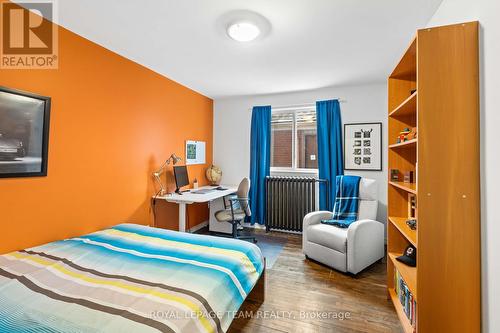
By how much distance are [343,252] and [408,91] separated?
5.71 feet

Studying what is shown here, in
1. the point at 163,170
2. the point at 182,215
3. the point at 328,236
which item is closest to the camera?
the point at 328,236

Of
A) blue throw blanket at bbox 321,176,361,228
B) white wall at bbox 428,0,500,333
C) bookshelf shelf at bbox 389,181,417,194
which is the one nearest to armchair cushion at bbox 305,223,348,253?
blue throw blanket at bbox 321,176,361,228

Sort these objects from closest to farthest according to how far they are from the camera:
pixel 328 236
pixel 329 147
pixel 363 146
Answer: pixel 328 236 → pixel 363 146 → pixel 329 147

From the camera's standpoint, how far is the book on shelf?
1.66 metres

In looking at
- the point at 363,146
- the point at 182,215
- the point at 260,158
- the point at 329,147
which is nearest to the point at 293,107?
the point at 329,147

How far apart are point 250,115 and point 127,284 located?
3546 millimetres

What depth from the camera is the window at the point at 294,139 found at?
4.16 metres

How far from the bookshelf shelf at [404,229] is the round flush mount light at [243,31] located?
2077mm

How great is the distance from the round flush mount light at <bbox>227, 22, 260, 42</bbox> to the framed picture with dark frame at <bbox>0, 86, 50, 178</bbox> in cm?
169

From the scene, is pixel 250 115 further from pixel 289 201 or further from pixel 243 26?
pixel 243 26

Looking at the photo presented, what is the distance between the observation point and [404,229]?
75.2 inches

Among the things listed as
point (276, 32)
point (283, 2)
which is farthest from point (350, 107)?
point (283, 2)

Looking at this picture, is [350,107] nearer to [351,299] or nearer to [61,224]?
[351,299]

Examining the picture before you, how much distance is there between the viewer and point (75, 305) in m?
1.19
